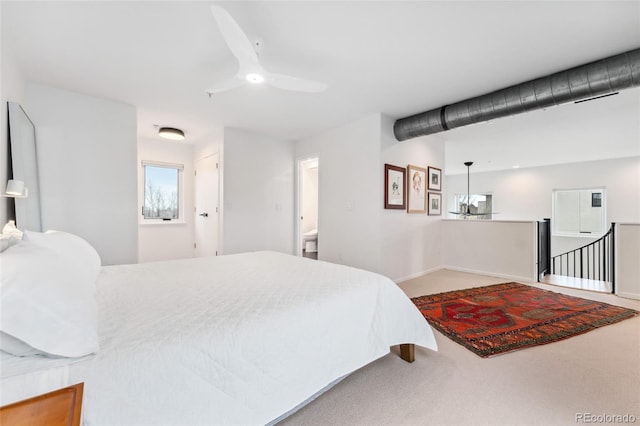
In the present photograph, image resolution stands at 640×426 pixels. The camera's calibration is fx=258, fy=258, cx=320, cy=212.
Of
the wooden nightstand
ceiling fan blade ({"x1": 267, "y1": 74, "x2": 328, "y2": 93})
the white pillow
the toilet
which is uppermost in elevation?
ceiling fan blade ({"x1": 267, "y1": 74, "x2": 328, "y2": 93})

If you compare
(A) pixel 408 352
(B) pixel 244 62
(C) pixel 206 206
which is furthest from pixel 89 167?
(A) pixel 408 352

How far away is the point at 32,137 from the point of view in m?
2.65

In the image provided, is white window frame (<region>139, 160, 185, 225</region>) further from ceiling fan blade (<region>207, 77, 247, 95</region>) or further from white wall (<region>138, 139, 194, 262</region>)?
ceiling fan blade (<region>207, 77, 247, 95</region>)

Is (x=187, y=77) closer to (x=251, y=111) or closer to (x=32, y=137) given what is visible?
(x=251, y=111)

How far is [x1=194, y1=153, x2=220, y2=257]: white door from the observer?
14.8 ft

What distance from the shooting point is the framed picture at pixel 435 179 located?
471 cm

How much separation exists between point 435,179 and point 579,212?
491 cm

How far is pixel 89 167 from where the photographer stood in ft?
9.99

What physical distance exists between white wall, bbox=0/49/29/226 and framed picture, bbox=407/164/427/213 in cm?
449

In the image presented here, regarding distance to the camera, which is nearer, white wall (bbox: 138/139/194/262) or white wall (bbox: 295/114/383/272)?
white wall (bbox: 295/114/383/272)

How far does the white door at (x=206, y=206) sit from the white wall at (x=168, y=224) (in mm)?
207

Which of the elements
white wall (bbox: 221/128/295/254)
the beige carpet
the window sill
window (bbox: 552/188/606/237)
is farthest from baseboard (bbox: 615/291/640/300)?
the window sill

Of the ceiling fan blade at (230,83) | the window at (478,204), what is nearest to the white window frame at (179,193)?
the ceiling fan blade at (230,83)

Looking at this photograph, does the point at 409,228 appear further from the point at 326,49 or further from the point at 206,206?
the point at 206,206
